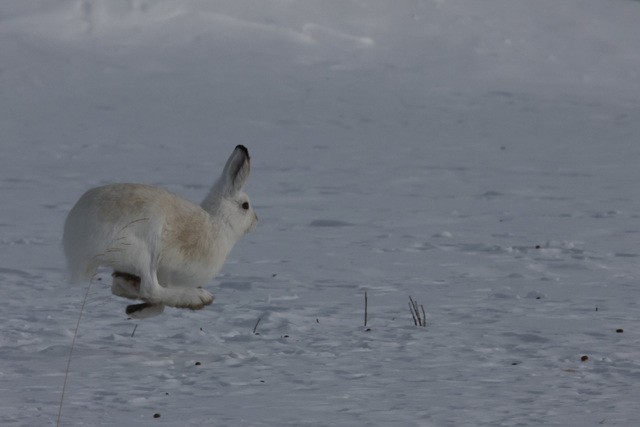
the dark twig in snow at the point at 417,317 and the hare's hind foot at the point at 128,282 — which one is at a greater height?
the hare's hind foot at the point at 128,282

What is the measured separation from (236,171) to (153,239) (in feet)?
2.11

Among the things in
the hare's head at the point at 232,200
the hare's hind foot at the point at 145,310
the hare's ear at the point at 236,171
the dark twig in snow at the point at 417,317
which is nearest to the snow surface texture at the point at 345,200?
the dark twig in snow at the point at 417,317

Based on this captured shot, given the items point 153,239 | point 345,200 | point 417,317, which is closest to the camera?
point 153,239

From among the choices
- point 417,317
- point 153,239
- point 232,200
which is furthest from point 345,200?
point 153,239

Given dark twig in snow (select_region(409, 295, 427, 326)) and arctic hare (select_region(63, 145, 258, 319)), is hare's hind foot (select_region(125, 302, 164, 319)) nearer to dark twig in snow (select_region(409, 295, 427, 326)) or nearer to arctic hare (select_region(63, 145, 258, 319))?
arctic hare (select_region(63, 145, 258, 319))

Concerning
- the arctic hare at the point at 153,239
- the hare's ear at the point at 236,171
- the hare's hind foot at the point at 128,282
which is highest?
the hare's ear at the point at 236,171

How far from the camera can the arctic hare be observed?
4.25m

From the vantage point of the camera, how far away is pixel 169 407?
3.76 metres

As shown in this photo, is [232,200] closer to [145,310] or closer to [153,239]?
[153,239]

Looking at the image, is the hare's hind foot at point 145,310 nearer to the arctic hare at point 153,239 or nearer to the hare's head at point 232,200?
the arctic hare at point 153,239

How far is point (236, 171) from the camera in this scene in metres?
4.65

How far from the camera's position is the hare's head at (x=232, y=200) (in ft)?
15.2

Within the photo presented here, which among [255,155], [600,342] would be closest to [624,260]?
[600,342]

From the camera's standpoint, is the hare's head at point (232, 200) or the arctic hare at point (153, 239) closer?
the arctic hare at point (153, 239)
